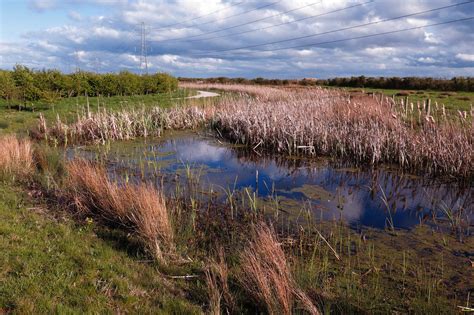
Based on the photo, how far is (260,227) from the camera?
5.82 metres

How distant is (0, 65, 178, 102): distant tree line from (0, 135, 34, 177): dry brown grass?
14.5m

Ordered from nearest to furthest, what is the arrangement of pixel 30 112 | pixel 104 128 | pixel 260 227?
pixel 260 227
pixel 104 128
pixel 30 112

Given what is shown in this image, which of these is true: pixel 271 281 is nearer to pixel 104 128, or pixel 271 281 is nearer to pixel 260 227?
pixel 260 227

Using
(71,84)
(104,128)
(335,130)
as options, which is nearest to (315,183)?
(335,130)

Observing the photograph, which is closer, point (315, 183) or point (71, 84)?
point (315, 183)

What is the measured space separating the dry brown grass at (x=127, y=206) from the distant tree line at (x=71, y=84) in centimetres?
1770

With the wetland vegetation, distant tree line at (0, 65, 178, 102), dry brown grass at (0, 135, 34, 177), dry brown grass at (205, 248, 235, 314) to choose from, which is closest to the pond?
the wetland vegetation

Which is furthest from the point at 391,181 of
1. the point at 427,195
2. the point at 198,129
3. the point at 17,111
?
the point at 17,111

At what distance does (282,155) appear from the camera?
13039 millimetres

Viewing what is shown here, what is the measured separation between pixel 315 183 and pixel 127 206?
510cm

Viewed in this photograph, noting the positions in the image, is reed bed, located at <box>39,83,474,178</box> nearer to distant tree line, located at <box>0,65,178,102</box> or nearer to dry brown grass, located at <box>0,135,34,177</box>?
dry brown grass, located at <box>0,135,34,177</box>

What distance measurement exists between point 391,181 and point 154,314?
7.66 meters

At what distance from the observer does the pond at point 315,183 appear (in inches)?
297

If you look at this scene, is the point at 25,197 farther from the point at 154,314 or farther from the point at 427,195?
the point at 427,195
